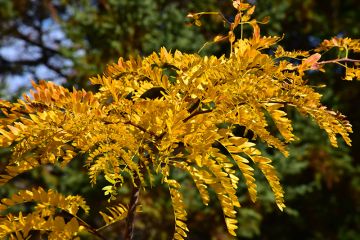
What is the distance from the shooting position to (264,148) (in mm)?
7066

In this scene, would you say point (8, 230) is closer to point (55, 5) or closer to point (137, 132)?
point (137, 132)

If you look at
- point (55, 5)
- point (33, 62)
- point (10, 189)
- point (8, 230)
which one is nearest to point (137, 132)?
point (8, 230)

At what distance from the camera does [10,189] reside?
317 inches

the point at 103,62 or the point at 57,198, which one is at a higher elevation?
the point at 103,62

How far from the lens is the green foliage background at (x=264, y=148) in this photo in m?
7.07

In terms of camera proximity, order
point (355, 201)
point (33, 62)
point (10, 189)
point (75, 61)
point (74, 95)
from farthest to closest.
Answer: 1. point (33, 62)
2. point (355, 201)
3. point (10, 189)
4. point (75, 61)
5. point (74, 95)

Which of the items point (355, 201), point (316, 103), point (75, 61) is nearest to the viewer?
point (316, 103)

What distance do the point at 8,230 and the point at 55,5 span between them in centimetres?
1167

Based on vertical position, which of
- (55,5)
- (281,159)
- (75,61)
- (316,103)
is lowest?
(316,103)

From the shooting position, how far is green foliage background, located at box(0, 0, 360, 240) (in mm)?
7074

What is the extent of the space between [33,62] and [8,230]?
1083 cm

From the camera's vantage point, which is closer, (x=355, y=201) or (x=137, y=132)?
(x=137, y=132)

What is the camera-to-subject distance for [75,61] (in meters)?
7.10

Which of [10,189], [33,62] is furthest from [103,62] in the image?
[33,62]
